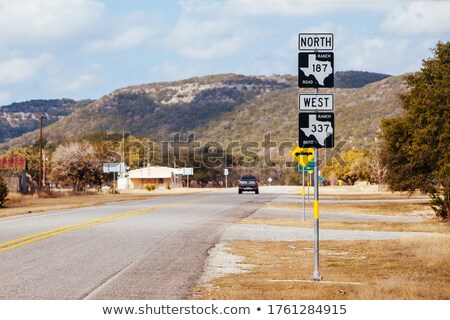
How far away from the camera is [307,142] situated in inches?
510

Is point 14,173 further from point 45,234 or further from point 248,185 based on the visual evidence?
point 45,234

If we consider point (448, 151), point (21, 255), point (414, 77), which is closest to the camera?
point (21, 255)

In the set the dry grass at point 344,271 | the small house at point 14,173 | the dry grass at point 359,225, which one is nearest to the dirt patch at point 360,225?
the dry grass at point 359,225

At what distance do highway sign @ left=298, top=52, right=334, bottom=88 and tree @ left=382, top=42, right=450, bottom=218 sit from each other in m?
27.5

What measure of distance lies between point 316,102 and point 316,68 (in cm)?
57

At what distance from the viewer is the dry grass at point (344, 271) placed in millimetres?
11375

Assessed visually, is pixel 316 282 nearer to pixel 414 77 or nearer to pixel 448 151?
pixel 448 151

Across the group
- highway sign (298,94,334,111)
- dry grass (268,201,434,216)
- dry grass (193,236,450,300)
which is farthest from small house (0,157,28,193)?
highway sign (298,94,334,111)

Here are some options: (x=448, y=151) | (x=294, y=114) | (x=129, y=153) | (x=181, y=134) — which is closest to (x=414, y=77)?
(x=448, y=151)

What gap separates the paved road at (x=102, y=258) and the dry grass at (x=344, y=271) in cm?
99

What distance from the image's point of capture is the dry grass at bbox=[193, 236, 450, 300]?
37.3ft

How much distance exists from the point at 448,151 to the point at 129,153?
359 feet

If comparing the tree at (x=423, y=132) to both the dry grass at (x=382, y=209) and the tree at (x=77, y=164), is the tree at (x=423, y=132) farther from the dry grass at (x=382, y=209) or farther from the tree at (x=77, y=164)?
the tree at (x=77, y=164)
